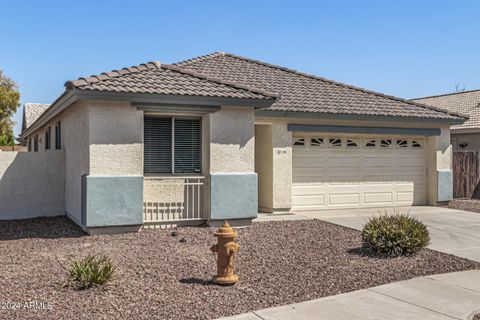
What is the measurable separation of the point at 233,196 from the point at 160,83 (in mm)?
3146

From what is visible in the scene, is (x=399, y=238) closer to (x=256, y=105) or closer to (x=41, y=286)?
(x=256, y=105)

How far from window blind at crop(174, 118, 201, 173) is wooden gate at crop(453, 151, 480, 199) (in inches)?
495

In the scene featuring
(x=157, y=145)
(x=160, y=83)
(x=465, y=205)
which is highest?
(x=160, y=83)

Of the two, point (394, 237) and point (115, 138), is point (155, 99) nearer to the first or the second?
point (115, 138)

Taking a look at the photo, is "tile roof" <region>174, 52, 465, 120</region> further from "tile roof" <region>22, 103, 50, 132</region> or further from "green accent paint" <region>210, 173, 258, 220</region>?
"tile roof" <region>22, 103, 50, 132</region>

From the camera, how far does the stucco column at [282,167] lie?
14555 millimetres

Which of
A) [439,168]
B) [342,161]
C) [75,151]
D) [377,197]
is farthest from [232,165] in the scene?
[439,168]

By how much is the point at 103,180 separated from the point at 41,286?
13.5ft

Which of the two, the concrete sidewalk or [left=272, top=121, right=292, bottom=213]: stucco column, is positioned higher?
[left=272, top=121, right=292, bottom=213]: stucco column

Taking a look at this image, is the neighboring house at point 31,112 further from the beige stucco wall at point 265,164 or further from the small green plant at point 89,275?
the small green plant at point 89,275

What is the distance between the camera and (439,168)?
55.4 feet

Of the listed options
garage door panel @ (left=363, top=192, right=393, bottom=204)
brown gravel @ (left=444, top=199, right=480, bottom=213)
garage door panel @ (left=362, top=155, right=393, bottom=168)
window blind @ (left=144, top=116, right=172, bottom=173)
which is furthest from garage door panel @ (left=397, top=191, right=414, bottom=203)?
window blind @ (left=144, top=116, right=172, bottom=173)

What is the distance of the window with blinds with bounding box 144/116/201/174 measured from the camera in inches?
458

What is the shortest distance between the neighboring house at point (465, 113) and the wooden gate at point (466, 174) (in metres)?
1.93
